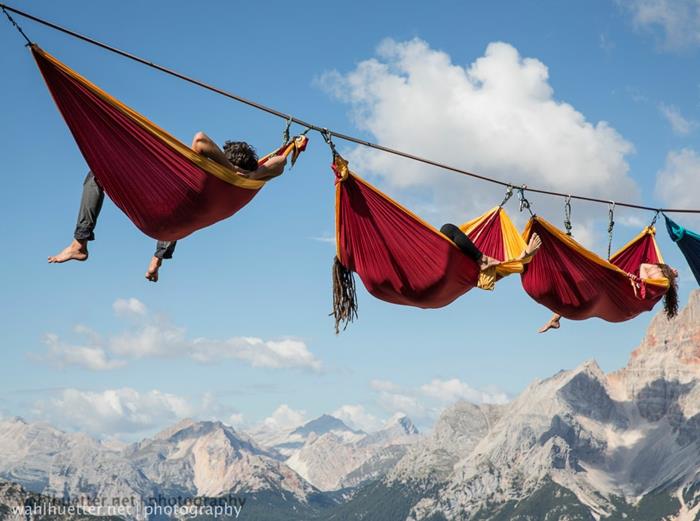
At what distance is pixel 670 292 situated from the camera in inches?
639

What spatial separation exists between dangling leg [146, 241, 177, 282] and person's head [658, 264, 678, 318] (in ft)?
32.5

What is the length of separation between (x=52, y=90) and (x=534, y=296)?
30.0 ft

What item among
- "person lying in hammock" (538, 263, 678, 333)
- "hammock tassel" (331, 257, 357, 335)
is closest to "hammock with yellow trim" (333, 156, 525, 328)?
"hammock tassel" (331, 257, 357, 335)

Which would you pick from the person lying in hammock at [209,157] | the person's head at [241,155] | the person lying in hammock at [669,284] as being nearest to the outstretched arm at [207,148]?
the person lying in hammock at [209,157]

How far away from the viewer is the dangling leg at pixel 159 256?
10219 millimetres

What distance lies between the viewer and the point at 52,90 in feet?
26.0

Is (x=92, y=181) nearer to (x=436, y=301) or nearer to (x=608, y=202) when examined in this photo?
(x=436, y=301)

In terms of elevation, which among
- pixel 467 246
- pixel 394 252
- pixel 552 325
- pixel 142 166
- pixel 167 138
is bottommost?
pixel 552 325

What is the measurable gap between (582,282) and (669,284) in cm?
239

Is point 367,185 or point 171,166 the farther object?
point 367,185

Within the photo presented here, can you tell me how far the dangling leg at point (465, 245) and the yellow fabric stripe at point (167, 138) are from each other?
389 cm

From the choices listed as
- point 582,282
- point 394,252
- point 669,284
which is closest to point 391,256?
point 394,252

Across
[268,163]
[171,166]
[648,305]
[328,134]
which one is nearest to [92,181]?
[171,166]

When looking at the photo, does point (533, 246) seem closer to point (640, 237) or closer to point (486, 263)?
point (486, 263)
